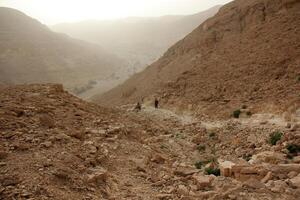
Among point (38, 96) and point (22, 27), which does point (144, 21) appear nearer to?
point (22, 27)

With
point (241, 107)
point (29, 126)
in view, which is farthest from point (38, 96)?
point (241, 107)

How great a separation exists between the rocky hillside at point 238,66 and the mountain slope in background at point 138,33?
43151mm

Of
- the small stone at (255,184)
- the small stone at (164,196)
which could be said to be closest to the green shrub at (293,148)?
the small stone at (255,184)

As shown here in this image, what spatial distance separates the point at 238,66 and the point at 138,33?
281 ft

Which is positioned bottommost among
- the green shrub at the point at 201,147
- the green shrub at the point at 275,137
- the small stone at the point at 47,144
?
the green shrub at the point at 201,147

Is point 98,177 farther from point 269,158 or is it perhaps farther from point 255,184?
point 269,158

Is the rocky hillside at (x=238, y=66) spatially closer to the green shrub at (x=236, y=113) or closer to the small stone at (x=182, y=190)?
the green shrub at (x=236, y=113)

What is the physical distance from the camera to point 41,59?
54.7 metres

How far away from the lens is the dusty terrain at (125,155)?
7129 millimetres

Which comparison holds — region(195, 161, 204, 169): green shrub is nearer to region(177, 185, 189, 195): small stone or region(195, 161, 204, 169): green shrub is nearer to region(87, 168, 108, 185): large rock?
region(177, 185, 189, 195): small stone

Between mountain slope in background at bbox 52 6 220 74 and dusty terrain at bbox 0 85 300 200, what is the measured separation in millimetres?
54731

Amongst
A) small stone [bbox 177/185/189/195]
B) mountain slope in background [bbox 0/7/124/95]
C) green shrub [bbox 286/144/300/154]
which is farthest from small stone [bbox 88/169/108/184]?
mountain slope in background [bbox 0/7/124/95]

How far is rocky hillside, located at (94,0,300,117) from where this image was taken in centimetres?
1596

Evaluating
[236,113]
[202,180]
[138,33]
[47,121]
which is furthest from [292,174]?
[138,33]
